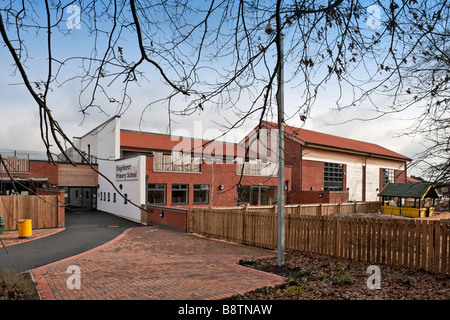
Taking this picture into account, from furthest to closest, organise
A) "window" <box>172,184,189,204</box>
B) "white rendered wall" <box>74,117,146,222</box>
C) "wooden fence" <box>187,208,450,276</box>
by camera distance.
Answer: "window" <box>172,184,189,204</box>
"white rendered wall" <box>74,117,146,222</box>
"wooden fence" <box>187,208,450,276</box>

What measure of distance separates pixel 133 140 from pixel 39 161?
8388 millimetres

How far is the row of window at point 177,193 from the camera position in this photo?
24.3m

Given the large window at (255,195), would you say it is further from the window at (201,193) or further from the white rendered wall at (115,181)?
the white rendered wall at (115,181)

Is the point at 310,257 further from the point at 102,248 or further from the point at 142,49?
the point at 142,49

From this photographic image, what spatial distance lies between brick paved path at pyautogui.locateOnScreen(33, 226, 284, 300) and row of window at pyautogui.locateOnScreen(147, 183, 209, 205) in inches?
425

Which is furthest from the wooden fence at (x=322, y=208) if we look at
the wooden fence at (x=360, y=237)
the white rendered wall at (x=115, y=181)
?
the white rendered wall at (x=115, y=181)

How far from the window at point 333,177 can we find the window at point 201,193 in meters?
16.9

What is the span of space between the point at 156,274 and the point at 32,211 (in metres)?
12.5

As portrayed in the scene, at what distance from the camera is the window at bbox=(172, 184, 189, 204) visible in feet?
83.6

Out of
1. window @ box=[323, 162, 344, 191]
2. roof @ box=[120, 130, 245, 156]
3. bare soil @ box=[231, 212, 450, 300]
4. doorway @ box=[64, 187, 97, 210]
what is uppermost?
roof @ box=[120, 130, 245, 156]

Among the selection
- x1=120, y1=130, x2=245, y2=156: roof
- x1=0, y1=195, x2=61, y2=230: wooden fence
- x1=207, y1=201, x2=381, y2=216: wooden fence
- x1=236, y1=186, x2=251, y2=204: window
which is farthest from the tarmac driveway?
x1=236, y1=186, x2=251, y2=204: window

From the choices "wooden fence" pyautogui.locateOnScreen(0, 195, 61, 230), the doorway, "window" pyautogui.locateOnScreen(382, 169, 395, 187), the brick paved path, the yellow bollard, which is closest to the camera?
the brick paved path

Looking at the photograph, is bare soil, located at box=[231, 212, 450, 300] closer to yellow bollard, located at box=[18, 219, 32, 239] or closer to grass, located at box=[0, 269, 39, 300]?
grass, located at box=[0, 269, 39, 300]

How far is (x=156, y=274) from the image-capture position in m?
8.52
